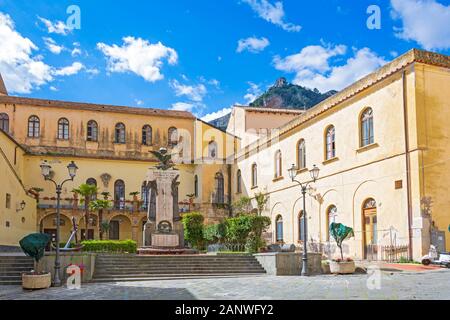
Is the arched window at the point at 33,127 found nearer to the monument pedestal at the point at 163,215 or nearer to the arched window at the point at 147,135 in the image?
the arched window at the point at 147,135

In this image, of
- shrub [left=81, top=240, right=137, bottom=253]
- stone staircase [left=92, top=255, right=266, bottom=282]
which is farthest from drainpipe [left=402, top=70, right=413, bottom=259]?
shrub [left=81, top=240, right=137, bottom=253]

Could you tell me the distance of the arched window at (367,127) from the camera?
81.6 ft

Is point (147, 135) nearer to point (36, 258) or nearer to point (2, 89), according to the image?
point (2, 89)

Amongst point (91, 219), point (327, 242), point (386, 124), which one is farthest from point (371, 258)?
point (91, 219)

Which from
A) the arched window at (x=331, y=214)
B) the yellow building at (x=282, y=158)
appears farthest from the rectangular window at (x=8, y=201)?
the arched window at (x=331, y=214)

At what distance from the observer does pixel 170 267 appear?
65.3ft

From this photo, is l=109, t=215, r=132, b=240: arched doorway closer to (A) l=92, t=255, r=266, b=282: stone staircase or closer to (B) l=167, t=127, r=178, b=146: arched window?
(B) l=167, t=127, r=178, b=146: arched window

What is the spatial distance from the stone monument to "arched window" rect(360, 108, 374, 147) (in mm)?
8976

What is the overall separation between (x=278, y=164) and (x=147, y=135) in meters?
17.8

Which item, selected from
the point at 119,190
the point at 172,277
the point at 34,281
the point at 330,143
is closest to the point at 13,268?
the point at 34,281

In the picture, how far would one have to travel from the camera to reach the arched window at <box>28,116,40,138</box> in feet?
147

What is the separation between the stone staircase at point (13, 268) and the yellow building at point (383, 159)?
14045 millimetres
